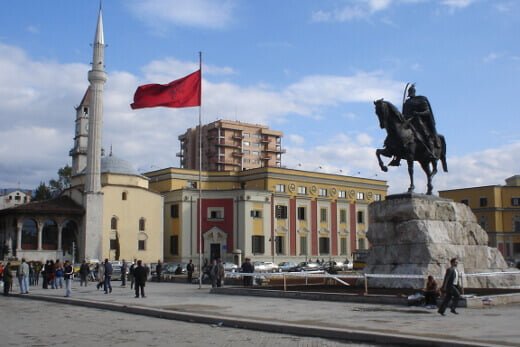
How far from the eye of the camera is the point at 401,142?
71.5 ft

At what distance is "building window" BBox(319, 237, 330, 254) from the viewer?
2800 inches

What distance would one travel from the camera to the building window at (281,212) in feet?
221

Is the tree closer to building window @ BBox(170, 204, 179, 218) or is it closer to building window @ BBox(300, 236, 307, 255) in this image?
building window @ BBox(170, 204, 179, 218)

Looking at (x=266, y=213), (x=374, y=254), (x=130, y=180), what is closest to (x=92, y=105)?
(x=130, y=180)

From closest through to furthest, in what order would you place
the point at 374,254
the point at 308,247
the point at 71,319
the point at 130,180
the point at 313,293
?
1. the point at 71,319
2. the point at 313,293
3. the point at 374,254
4. the point at 130,180
5. the point at 308,247

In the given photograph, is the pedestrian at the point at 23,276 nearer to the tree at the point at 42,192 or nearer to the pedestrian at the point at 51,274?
the pedestrian at the point at 51,274

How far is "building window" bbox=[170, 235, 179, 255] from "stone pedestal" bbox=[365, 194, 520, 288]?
45.1m

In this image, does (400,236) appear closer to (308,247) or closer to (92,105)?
(92,105)

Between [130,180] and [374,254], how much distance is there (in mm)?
45770

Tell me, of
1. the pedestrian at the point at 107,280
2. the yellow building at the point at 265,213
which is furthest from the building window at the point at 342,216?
the pedestrian at the point at 107,280

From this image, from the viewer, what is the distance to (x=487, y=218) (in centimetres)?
8031

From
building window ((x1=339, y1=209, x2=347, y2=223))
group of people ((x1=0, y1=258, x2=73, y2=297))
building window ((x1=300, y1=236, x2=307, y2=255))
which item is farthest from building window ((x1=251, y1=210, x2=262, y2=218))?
group of people ((x1=0, y1=258, x2=73, y2=297))

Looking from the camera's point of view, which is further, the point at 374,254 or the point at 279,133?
the point at 279,133

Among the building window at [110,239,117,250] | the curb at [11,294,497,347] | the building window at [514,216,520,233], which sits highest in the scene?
the building window at [514,216,520,233]
